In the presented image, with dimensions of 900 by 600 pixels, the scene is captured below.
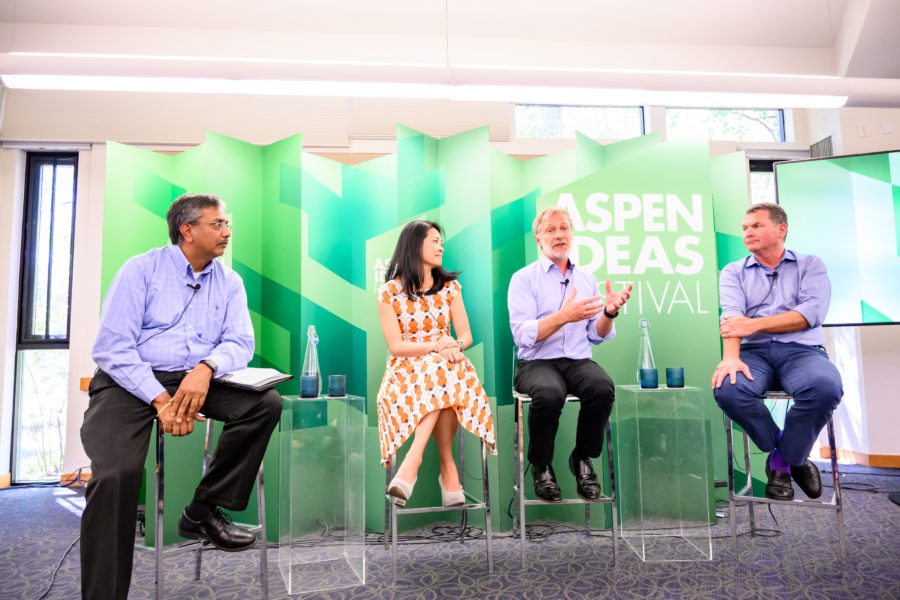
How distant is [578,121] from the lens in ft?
16.4

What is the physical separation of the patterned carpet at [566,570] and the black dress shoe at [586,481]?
28 centimetres

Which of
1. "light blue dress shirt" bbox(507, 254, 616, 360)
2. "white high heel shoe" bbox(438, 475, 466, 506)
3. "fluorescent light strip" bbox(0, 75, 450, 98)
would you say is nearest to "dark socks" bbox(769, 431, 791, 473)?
"light blue dress shirt" bbox(507, 254, 616, 360)

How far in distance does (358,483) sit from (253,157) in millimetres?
1908

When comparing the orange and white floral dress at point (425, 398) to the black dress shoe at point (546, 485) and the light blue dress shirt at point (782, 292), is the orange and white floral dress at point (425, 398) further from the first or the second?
the light blue dress shirt at point (782, 292)

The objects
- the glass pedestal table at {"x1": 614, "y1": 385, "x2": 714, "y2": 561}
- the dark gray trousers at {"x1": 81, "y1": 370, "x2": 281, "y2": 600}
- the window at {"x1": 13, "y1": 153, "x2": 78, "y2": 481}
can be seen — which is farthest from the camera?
the window at {"x1": 13, "y1": 153, "x2": 78, "y2": 481}

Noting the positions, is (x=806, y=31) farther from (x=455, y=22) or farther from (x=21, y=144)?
Result: (x=21, y=144)

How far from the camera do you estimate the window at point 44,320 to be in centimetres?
442

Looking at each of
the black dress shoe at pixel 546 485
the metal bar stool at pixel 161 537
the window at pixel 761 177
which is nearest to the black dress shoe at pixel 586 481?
the black dress shoe at pixel 546 485

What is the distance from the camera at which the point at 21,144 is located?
14.4 ft

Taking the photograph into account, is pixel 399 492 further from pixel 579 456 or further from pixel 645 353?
pixel 645 353

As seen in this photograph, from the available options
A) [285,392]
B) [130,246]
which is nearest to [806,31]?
[285,392]

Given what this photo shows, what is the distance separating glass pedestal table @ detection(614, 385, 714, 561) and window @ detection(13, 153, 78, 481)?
14.5ft

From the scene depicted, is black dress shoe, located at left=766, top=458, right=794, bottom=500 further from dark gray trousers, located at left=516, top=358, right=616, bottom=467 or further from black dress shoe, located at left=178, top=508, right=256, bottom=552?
black dress shoe, located at left=178, top=508, right=256, bottom=552

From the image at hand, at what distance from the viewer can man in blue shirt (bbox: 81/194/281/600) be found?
1.76 m
